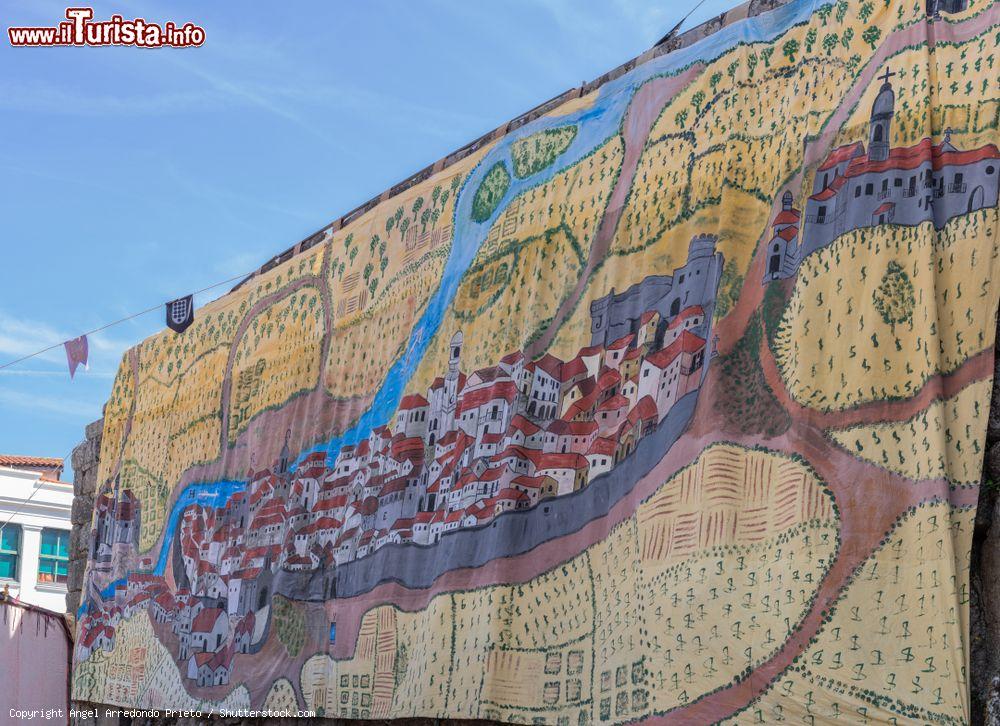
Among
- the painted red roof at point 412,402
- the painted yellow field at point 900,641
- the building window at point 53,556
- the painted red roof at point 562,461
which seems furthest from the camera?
the building window at point 53,556

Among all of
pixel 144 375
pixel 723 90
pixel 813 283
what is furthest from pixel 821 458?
pixel 144 375

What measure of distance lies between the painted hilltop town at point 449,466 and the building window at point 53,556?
12.3 m

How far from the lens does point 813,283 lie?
352cm

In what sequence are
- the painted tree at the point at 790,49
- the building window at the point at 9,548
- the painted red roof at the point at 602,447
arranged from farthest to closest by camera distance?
the building window at the point at 9,548
the painted red roof at the point at 602,447
the painted tree at the point at 790,49

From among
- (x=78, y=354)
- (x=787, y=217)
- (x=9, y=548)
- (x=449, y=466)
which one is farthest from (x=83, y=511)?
(x=9, y=548)

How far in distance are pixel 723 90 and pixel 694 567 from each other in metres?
1.58

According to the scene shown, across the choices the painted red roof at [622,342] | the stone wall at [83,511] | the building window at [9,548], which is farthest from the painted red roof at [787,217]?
the building window at [9,548]

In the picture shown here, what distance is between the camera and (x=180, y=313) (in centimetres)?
787

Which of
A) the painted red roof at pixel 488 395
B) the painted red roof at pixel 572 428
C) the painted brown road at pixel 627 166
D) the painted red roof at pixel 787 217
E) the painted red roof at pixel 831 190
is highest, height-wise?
the painted brown road at pixel 627 166

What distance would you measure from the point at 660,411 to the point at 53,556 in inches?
658

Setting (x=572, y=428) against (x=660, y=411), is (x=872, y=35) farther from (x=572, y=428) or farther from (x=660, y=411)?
(x=572, y=428)

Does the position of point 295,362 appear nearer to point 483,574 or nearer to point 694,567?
point 483,574

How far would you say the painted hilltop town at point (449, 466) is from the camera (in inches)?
161

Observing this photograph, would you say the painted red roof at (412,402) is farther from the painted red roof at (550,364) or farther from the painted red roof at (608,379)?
the painted red roof at (608,379)
